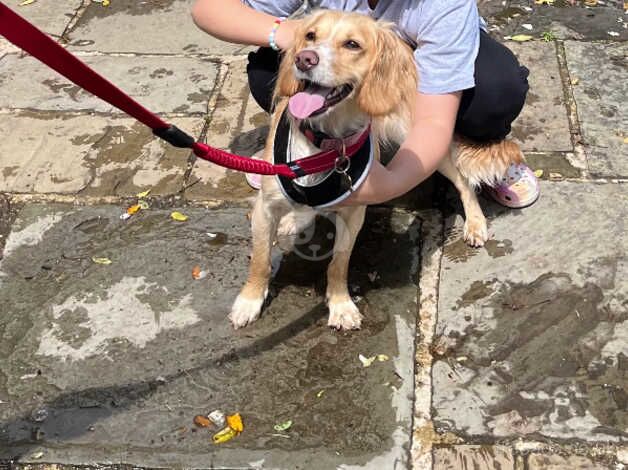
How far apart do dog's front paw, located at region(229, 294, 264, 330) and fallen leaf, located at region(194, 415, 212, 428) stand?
1.36 feet

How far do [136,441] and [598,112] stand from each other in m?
2.91

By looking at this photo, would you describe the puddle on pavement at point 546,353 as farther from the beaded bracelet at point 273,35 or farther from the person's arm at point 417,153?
the beaded bracelet at point 273,35

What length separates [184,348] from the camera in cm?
262

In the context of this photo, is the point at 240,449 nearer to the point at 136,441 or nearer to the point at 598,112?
the point at 136,441

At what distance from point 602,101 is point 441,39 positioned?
1768 mm

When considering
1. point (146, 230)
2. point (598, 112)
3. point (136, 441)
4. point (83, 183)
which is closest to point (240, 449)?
point (136, 441)

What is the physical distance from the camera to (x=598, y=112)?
378 centimetres

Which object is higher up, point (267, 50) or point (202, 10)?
point (202, 10)

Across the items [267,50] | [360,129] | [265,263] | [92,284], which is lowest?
[92,284]

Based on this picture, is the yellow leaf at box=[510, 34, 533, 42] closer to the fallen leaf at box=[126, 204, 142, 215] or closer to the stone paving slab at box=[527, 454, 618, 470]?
the fallen leaf at box=[126, 204, 142, 215]

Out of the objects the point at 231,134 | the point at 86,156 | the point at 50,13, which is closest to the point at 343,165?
the point at 231,134

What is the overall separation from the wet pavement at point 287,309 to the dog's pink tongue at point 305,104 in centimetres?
96

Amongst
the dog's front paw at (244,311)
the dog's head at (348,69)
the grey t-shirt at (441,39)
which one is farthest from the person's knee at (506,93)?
the dog's front paw at (244,311)

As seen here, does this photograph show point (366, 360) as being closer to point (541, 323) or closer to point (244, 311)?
point (244, 311)
